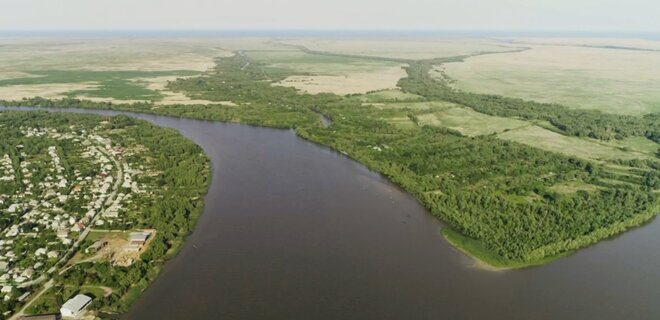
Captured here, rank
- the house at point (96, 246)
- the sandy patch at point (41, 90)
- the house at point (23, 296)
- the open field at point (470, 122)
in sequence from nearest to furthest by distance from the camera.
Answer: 1. the house at point (23, 296)
2. the house at point (96, 246)
3. the open field at point (470, 122)
4. the sandy patch at point (41, 90)

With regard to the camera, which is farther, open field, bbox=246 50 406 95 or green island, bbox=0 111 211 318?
open field, bbox=246 50 406 95

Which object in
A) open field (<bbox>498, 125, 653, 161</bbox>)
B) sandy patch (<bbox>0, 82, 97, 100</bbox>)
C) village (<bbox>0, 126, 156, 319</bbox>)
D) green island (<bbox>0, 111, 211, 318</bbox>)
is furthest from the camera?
sandy patch (<bbox>0, 82, 97, 100</bbox>)

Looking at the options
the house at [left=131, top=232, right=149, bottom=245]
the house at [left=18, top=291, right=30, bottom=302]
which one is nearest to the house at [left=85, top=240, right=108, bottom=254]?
the house at [left=131, top=232, right=149, bottom=245]

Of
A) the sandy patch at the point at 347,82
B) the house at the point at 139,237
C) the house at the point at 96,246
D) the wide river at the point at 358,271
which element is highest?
the sandy patch at the point at 347,82

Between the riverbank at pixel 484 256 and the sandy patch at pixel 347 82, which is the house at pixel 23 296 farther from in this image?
the sandy patch at pixel 347 82

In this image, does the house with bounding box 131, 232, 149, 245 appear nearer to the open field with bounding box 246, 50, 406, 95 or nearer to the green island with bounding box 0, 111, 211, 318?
the green island with bounding box 0, 111, 211, 318

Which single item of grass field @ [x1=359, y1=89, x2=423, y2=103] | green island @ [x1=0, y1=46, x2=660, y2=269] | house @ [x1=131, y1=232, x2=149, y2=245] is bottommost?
house @ [x1=131, y1=232, x2=149, y2=245]

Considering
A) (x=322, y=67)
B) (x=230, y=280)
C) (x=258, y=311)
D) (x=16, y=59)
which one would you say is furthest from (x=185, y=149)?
(x=16, y=59)

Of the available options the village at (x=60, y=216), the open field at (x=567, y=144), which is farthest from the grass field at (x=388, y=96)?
the village at (x=60, y=216)
